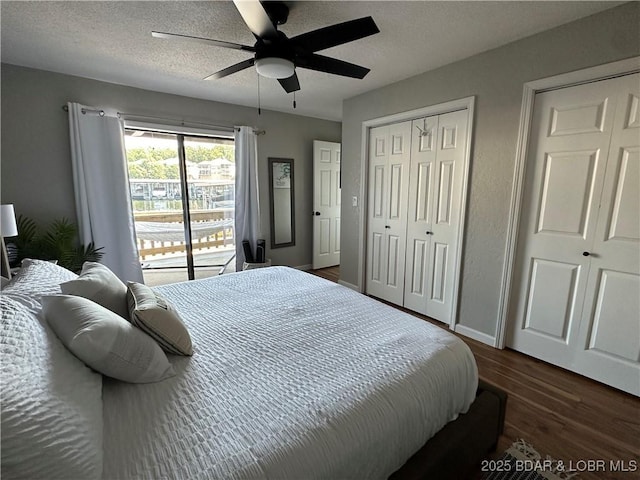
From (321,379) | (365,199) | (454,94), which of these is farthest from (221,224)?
(321,379)

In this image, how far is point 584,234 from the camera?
2053 millimetres

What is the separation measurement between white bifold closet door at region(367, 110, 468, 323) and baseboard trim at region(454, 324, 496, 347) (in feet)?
0.49

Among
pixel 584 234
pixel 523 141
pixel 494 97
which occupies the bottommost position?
pixel 584 234

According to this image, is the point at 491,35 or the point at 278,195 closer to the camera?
the point at 491,35

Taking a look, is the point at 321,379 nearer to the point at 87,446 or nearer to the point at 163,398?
the point at 163,398

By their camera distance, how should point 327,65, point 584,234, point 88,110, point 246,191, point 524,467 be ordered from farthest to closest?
point 246,191
point 88,110
point 584,234
point 327,65
point 524,467

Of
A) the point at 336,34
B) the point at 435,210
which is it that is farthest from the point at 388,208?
the point at 336,34

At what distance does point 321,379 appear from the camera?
1.12 m

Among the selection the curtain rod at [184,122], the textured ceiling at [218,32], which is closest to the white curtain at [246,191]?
the curtain rod at [184,122]

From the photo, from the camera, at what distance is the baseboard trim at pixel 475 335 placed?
2.58 metres

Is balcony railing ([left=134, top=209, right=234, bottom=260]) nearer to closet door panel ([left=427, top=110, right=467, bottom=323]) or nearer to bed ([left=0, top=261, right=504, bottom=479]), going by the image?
bed ([left=0, top=261, right=504, bottom=479])

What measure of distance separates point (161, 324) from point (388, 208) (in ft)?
8.80

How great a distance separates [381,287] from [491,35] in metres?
2.55

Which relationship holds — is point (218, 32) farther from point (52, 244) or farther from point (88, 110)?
point (52, 244)
